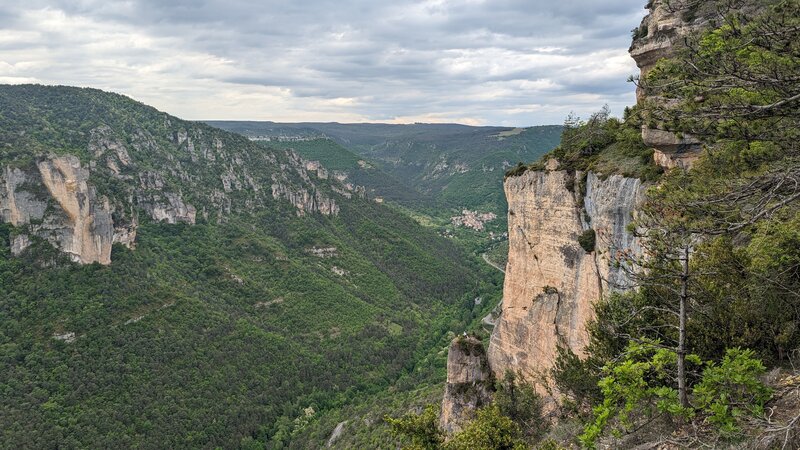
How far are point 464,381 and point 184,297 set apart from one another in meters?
53.7

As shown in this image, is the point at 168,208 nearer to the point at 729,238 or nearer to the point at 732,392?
the point at 729,238

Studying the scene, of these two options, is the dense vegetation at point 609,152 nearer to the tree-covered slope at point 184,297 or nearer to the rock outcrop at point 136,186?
the tree-covered slope at point 184,297

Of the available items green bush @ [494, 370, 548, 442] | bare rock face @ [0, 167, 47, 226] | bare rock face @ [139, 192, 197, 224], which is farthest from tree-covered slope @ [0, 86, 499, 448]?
green bush @ [494, 370, 548, 442]

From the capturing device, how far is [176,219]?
94750 millimetres

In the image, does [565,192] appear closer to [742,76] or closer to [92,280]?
[742,76]

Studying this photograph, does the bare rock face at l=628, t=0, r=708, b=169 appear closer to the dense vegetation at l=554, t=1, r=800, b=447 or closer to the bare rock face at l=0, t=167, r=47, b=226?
the dense vegetation at l=554, t=1, r=800, b=447

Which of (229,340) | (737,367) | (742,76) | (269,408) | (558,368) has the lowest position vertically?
(269,408)

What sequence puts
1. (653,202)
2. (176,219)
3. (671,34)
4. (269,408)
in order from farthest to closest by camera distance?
(176,219) < (269,408) < (671,34) < (653,202)

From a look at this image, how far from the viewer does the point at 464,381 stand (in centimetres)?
3056

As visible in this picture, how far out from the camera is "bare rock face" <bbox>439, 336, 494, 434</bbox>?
29562 millimetres

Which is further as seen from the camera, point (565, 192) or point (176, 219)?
point (176, 219)

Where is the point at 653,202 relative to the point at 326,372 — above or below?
above

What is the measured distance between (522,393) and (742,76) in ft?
64.8

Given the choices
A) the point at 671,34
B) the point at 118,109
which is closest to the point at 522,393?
the point at 671,34
